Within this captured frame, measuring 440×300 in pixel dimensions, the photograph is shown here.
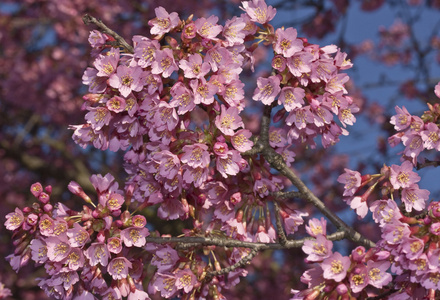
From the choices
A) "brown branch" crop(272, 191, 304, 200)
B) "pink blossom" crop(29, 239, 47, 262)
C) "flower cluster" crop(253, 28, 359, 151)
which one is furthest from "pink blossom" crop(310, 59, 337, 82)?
"pink blossom" crop(29, 239, 47, 262)

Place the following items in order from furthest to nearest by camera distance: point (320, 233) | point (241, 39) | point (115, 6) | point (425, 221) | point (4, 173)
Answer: point (4, 173) → point (115, 6) → point (241, 39) → point (320, 233) → point (425, 221)

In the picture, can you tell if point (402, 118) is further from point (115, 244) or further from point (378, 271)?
point (115, 244)

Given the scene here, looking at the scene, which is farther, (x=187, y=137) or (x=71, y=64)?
(x=71, y=64)

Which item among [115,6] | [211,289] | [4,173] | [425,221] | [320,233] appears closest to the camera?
[425,221]

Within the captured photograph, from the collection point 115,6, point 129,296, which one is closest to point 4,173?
point 115,6

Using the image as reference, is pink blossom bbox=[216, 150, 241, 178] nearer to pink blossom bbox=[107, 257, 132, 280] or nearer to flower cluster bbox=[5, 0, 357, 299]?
flower cluster bbox=[5, 0, 357, 299]

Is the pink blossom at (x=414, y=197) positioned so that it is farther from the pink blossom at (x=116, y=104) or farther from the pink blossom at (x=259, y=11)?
the pink blossom at (x=116, y=104)

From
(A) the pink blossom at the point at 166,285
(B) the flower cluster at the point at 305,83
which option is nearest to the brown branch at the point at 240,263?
(A) the pink blossom at the point at 166,285

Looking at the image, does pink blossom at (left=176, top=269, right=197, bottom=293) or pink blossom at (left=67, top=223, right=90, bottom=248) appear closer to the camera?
pink blossom at (left=67, top=223, right=90, bottom=248)

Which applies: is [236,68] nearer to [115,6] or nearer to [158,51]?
[158,51]
